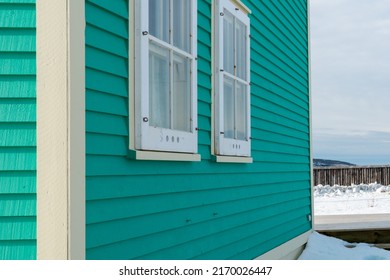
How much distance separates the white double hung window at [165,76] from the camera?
4539mm

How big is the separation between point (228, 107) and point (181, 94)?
4.62 ft

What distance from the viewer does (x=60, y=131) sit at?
3781mm

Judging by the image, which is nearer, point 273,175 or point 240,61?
point 240,61

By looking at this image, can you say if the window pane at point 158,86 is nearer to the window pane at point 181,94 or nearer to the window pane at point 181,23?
the window pane at point 181,94

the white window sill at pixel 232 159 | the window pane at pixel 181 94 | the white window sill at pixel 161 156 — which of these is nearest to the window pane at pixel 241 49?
the white window sill at pixel 232 159

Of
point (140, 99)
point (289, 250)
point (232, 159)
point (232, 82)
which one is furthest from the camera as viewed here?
point (289, 250)

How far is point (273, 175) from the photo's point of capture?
8414 millimetres

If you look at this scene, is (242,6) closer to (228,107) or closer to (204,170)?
(228,107)

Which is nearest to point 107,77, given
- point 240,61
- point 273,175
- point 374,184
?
point 240,61

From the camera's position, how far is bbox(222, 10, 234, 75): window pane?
6.59m

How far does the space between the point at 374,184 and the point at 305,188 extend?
13.9 meters

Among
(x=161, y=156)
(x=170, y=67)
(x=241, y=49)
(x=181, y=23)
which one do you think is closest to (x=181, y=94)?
(x=170, y=67)

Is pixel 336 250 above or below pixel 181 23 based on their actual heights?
below

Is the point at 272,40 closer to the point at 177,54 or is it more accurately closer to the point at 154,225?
the point at 177,54
